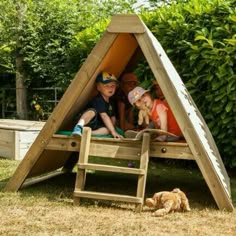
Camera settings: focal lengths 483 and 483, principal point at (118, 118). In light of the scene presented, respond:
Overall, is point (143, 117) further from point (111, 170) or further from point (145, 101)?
point (111, 170)

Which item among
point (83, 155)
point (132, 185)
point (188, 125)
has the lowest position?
point (132, 185)

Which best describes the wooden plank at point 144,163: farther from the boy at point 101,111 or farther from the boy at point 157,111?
the boy at point 101,111

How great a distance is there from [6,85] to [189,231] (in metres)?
12.3

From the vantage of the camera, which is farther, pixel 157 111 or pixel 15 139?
pixel 15 139

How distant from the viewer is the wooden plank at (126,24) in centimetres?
493

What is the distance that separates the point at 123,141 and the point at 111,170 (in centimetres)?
39

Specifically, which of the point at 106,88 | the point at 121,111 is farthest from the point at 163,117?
the point at 121,111

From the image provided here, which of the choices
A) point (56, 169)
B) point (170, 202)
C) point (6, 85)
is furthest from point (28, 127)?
point (6, 85)

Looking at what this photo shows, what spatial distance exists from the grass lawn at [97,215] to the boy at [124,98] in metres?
0.84

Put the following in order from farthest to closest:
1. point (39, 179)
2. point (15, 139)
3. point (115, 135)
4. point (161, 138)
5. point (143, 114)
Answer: point (15, 139), point (39, 179), point (143, 114), point (115, 135), point (161, 138)

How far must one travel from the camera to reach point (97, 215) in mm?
Answer: 4496

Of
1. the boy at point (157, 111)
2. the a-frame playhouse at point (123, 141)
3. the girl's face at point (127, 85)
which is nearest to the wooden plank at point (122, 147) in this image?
the a-frame playhouse at point (123, 141)

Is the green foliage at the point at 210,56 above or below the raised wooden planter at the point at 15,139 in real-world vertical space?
above

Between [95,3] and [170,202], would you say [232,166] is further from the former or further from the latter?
[95,3]
